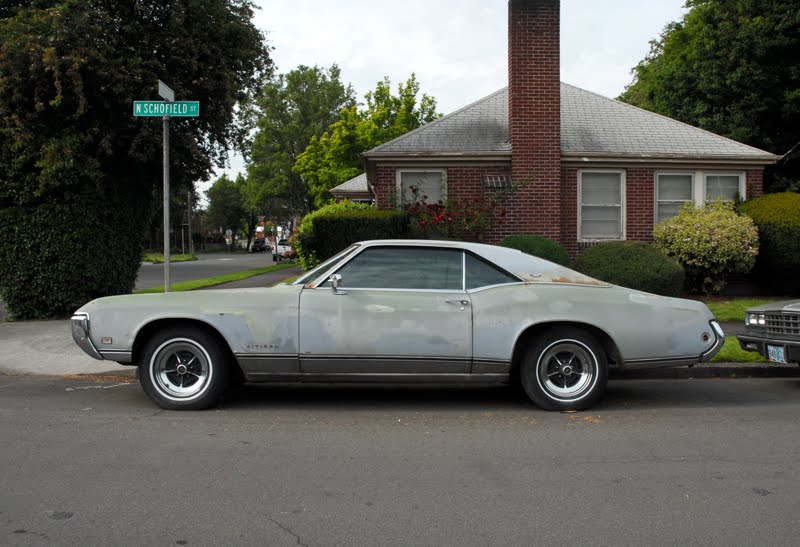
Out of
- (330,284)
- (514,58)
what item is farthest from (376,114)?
(330,284)

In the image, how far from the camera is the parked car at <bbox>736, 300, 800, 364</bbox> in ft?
22.9

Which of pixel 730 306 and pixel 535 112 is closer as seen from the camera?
pixel 730 306

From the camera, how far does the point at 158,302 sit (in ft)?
20.2

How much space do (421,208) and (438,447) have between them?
1028 centimetres

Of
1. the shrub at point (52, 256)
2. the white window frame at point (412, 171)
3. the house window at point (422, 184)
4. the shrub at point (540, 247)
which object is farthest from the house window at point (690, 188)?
the shrub at point (52, 256)

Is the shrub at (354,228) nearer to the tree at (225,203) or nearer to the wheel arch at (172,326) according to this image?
the wheel arch at (172,326)

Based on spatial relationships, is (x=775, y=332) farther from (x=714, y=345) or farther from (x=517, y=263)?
(x=517, y=263)

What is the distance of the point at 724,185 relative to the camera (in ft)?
52.5

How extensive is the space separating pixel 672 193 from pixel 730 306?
149 inches

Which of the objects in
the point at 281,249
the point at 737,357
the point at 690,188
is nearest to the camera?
the point at 737,357

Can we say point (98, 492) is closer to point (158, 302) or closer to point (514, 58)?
point (158, 302)

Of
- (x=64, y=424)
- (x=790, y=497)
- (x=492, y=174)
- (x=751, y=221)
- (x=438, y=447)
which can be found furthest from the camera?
(x=492, y=174)

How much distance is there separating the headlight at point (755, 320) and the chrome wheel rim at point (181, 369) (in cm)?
553

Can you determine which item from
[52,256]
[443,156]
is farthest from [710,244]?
[52,256]
